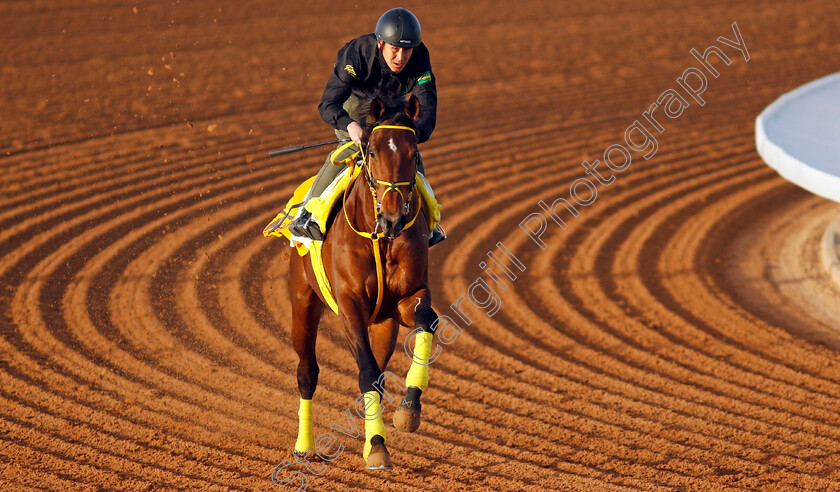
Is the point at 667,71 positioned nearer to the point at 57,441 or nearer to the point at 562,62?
the point at 562,62

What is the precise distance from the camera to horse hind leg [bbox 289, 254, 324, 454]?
21.7ft

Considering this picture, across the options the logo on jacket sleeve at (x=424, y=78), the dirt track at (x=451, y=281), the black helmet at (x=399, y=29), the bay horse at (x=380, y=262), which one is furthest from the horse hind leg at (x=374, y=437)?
the black helmet at (x=399, y=29)

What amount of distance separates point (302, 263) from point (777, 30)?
1969cm

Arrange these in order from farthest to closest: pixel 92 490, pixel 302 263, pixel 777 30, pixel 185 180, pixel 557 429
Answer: pixel 777 30 < pixel 185 180 < pixel 557 429 < pixel 302 263 < pixel 92 490

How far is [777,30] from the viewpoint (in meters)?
22.8

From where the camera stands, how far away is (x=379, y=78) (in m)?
5.96

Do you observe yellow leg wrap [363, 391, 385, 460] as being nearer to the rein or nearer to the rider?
the rein

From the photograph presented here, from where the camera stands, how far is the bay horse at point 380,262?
509 cm

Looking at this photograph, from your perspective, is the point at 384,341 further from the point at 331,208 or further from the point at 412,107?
the point at 412,107

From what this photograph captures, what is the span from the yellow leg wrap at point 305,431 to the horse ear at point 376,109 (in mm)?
2493

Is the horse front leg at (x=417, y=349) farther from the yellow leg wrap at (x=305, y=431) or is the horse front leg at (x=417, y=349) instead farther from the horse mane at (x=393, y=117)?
the yellow leg wrap at (x=305, y=431)

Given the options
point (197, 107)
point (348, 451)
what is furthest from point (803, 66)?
point (348, 451)

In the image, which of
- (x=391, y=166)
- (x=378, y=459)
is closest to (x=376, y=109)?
(x=391, y=166)

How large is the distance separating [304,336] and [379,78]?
1.99 meters
